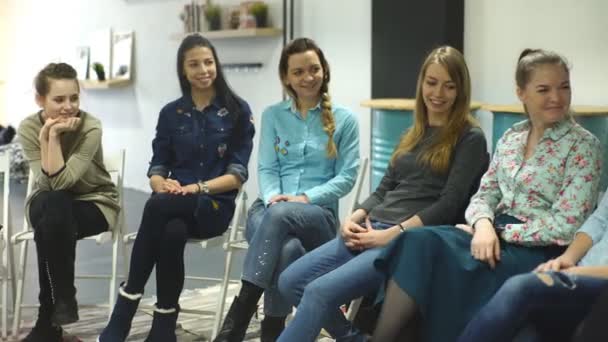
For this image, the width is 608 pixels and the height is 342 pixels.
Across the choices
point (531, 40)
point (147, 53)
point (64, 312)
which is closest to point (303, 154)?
point (64, 312)

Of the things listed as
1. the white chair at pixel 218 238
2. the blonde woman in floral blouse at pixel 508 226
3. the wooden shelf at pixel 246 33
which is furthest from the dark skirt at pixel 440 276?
the wooden shelf at pixel 246 33

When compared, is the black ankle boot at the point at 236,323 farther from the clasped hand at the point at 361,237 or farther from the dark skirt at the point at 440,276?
the dark skirt at the point at 440,276

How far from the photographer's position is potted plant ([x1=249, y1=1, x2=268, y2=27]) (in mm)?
5828

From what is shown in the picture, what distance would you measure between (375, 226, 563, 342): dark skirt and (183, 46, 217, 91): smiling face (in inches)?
53.0

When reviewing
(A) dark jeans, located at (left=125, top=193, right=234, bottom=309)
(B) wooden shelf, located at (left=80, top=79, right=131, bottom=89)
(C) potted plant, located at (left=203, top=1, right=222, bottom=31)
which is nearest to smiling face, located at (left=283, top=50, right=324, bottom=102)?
(A) dark jeans, located at (left=125, top=193, right=234, bottom=309)

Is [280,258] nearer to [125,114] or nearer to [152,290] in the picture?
[152,290]

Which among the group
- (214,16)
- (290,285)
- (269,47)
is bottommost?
(290,285)

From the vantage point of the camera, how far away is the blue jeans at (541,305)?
196 cm

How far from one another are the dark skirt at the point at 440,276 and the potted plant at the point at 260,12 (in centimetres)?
384

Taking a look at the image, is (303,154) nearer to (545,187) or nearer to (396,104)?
(545,187)

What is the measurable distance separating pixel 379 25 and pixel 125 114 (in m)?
3.59

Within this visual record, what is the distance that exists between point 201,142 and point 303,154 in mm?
445

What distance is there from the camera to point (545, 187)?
7.80 feet

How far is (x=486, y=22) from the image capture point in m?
4.63
